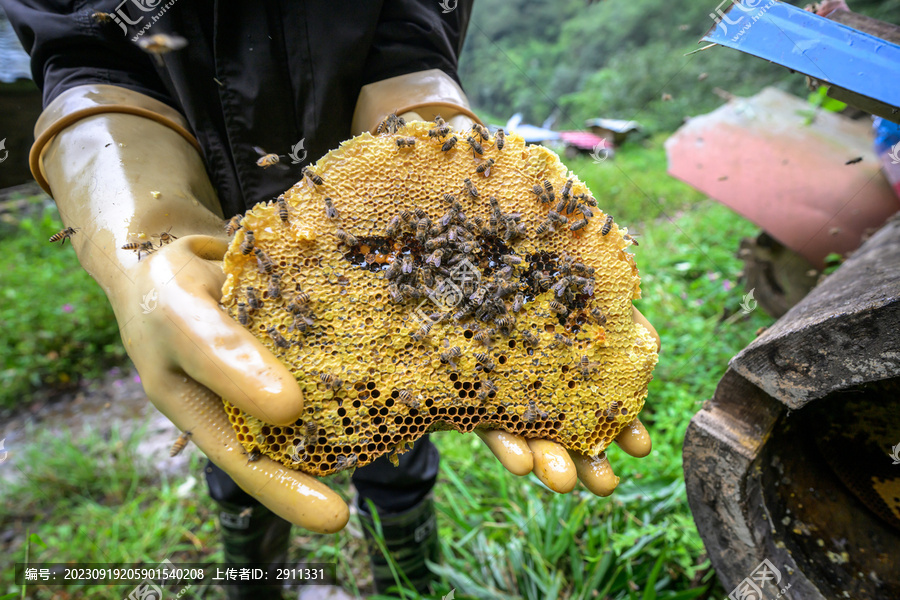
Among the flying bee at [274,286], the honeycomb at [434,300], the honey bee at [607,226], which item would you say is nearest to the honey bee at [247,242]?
the honeycomb at [434,300]

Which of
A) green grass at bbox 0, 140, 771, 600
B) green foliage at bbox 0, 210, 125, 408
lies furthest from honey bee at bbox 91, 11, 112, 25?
green foliage at bbox 0, 210, 125, 408

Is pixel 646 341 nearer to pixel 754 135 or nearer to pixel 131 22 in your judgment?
pixel 131 22

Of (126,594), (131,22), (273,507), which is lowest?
(126,594)

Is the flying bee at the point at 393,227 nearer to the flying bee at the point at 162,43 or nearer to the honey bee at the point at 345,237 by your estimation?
the honey bee at the point at 345,237

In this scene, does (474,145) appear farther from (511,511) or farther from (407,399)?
(511,511)

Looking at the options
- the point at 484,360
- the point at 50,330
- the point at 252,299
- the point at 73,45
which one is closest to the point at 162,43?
the point at 73,45

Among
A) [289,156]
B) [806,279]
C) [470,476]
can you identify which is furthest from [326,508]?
[806,279]

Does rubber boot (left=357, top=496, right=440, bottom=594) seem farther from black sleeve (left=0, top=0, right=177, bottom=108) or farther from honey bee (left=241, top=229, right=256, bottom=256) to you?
black sleeve (left=0, top=0, right=177, bottom=108)
